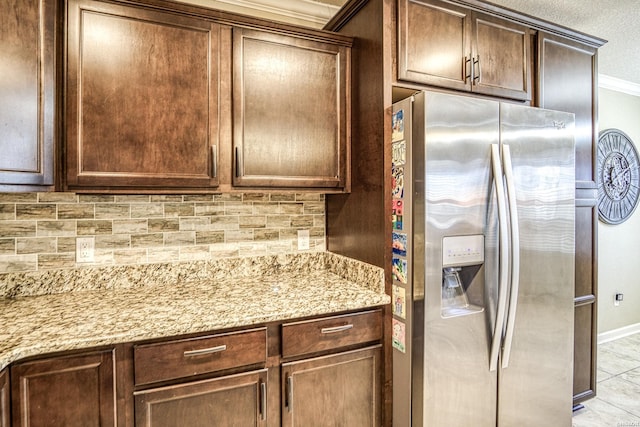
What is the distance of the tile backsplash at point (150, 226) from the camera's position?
5.38 ft

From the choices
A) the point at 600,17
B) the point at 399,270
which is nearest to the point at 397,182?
the point at 399,270

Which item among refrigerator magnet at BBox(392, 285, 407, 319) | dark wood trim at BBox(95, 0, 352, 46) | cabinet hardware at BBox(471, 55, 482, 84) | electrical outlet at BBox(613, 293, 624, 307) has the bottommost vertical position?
electrical outlet at BBox(613, 293, 624, 307)

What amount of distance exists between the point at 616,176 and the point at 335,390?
144 inches

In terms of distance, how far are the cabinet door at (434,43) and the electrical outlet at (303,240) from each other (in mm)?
1038

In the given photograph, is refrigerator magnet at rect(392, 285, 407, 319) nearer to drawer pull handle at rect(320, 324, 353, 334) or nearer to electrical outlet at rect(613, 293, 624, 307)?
drawer pull handle at rect(320, 324, 353, 334)

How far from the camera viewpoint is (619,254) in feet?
11.9

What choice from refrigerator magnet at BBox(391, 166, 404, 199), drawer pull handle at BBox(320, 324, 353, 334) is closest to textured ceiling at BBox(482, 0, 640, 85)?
refrigerator magnet at BBox(391, 166, 404, 199)

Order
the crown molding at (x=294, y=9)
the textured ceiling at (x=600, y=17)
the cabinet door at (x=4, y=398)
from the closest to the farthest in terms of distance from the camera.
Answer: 1. the cabinet door at (x=4, y=398)
2. the crown molding at (x=294, y=9)
3. the textured ceiling at (x=600, y=17)

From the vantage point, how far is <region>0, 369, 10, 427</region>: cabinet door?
1.05 m

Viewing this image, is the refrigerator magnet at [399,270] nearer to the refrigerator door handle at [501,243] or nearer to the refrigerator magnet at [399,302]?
the refrigerator magnet at [399,302]

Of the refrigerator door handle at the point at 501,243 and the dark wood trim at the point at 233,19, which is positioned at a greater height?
the dark wood trim at the point at 233,19

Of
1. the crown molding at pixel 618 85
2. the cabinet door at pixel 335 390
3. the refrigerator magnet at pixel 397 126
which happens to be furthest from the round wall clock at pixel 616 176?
the cabinet door at pixel 335 390

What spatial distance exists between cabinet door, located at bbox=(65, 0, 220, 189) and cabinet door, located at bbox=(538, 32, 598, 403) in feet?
6.53

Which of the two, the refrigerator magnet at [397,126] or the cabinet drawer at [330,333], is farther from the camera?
the refrigerator magnet at [397,126]
